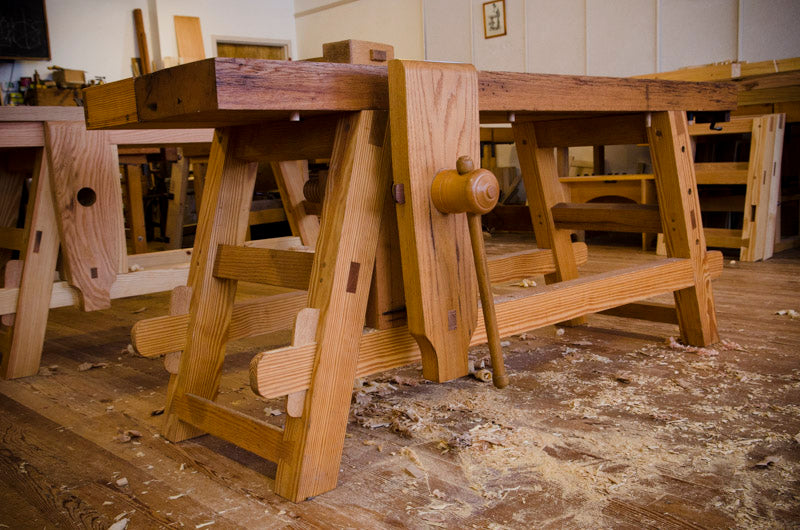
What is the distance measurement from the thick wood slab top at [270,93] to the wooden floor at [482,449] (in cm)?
73

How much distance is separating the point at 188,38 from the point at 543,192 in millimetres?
8904

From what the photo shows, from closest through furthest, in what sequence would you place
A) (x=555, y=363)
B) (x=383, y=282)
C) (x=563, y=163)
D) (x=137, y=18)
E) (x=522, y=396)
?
1. (x=383, y=282)
2. (x=522, y=396)
3. (x=555, y=363)
4. (x=563, y=163)
5. (x=137, y=18)

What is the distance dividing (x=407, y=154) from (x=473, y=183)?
0.46 feet

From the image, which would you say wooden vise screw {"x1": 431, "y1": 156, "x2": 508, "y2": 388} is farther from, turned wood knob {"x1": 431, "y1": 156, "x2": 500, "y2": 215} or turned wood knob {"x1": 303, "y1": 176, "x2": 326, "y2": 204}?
turned wood knob {"x1": 303, "y1": 176, "x2": 326, "y2": 204}

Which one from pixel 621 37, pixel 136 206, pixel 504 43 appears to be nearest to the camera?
pixel 136 206

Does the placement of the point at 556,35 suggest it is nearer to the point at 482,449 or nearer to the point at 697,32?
the point at 697,32

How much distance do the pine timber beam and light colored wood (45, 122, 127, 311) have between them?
0.67m

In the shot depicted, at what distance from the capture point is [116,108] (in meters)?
1.45

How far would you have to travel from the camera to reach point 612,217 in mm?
2424

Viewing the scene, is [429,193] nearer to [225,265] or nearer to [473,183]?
[473,183]

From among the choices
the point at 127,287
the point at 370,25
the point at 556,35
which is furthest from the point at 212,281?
the point at 370,25

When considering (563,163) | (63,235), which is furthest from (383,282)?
(563,163)

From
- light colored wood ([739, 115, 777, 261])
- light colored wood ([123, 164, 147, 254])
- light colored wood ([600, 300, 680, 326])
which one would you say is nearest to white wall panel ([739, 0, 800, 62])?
light colored wood ([739, 115, 777, 261])

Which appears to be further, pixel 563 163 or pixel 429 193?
pixel 563 163
